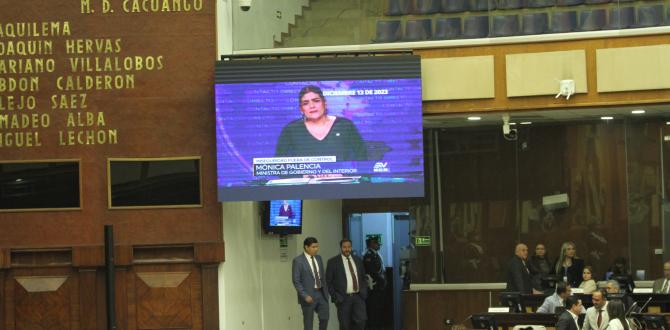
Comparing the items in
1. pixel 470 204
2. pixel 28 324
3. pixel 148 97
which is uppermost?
pixel 148 97

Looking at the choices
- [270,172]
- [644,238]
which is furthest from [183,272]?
[644,238]

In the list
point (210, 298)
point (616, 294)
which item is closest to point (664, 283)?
point (616, 294)

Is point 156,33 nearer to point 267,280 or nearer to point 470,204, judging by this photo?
point 267,280

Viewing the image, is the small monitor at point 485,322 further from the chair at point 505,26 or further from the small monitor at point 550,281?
the chair at point 505,26

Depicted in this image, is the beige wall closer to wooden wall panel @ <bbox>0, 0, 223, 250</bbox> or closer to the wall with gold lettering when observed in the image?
the wall with gold lettering

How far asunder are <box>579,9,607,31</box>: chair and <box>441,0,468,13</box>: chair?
1.65 m

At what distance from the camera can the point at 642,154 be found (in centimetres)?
1980

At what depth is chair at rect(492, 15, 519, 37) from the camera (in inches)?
675

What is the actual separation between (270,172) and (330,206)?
5.90 meters

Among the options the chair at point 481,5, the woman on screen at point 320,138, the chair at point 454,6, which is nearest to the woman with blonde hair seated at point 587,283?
the woman on screen at point 320,138

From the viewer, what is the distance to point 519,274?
1842 cm

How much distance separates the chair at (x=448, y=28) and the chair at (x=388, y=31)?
0.57 metres

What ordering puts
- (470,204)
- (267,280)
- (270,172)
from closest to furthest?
(270,172) → (267,280) → (470,204)

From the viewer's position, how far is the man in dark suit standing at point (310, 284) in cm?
1741
